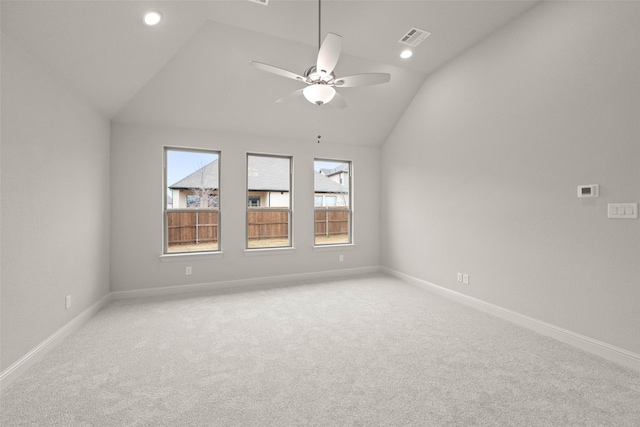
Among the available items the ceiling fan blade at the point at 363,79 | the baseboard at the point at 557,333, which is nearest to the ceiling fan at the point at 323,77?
the ceiling fan blade at the point at 363,79

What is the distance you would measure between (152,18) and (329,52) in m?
1.71

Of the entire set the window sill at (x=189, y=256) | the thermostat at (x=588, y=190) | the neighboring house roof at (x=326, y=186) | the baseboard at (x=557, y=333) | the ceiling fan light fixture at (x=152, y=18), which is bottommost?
the baseboard at (x=557, y=333)

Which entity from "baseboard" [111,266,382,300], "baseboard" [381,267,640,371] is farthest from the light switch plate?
"baseboard" [111,266,382,300]

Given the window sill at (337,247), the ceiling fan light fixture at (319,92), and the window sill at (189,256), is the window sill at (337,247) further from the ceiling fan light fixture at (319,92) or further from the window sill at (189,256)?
the ceiling fan light fixture at (319,92)

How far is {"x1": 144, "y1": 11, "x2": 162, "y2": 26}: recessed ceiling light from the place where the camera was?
2.44 meters

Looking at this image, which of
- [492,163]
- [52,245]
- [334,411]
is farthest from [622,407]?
[52,245]

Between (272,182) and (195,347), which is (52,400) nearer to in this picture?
(195,347)

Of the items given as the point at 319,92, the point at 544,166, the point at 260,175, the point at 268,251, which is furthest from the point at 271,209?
the point at 544,166

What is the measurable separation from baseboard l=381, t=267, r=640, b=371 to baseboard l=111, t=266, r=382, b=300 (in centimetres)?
168

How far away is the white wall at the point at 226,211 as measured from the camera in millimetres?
3887

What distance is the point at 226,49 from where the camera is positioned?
3.25m

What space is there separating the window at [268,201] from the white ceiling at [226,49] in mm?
630

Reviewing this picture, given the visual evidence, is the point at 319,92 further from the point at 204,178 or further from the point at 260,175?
the point at 204,178

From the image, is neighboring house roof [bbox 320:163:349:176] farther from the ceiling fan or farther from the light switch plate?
the light switch plate
